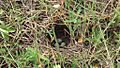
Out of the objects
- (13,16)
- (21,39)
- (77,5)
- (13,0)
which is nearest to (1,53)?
(21,39)

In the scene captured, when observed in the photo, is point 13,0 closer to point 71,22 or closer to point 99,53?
point 71,22

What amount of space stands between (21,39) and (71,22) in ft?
1.09

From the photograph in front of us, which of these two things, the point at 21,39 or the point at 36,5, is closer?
the point at 21,39

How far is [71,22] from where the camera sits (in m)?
1.83

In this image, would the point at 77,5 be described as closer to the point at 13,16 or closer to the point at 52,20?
the point at 52,20

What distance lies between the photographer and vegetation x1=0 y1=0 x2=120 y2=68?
5.48ft

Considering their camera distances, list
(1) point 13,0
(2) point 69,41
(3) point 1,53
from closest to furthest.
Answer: (3) point 1,53 < (2) point 69,41 < (1) point 13,0

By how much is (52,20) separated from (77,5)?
0.19 m

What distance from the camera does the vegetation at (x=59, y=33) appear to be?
1671mm

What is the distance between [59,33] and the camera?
184 cm

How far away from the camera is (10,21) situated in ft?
6.03

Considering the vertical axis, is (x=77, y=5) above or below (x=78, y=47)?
above

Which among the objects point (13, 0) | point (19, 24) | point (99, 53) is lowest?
point (99, 53)

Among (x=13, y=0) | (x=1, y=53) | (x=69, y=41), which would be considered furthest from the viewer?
(x=13, y=0)
